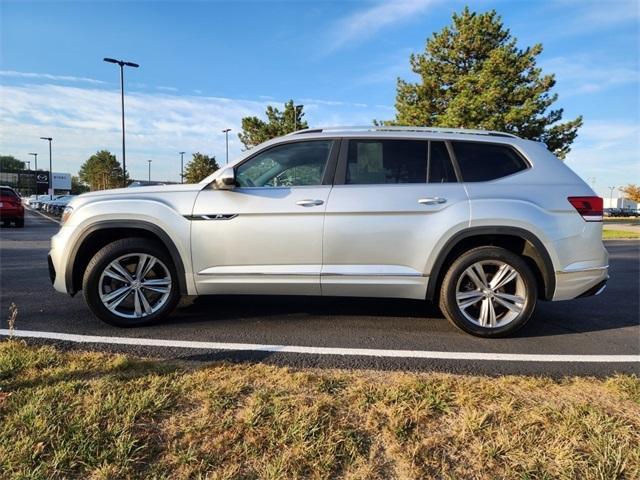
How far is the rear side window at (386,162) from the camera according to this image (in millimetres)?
4074

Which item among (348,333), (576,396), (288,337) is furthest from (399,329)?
(576,396)

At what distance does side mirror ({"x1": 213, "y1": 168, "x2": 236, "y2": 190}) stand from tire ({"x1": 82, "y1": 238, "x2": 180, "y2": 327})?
2.66 feet

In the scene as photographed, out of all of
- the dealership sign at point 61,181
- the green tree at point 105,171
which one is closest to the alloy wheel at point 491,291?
the green tree at point 105,171

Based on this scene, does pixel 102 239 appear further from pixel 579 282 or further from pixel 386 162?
pixel 579 282

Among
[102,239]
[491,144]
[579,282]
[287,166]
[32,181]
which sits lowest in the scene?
Result: [579,282]

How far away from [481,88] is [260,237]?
65.3ft

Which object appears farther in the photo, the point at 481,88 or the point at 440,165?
the point at 481,88

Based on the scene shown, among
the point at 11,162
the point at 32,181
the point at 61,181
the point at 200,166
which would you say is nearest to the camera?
the point at 200,166

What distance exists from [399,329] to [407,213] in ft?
3.68

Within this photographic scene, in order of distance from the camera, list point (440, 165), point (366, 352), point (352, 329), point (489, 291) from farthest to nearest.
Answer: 1. point (352, 329)
2. point (440, 165)
3. point (489, 291)
4. point (366, 352)

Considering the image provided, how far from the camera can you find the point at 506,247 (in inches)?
164

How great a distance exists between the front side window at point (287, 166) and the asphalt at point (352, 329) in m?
1.36

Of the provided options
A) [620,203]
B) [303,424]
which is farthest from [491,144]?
[620,203]

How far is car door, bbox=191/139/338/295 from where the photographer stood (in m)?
3.93
